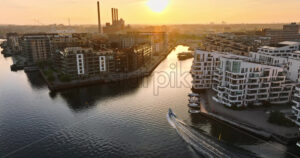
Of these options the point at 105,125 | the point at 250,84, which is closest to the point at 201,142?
the point at 105,125

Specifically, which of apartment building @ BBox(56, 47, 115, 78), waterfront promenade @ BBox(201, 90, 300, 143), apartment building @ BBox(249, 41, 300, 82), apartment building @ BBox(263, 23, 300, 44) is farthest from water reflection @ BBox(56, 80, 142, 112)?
apartment building @ BBox(263, 23, 300, 44)

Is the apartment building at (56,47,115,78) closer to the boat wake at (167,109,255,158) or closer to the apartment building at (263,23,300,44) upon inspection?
the boat wake at (167,109,255,158)

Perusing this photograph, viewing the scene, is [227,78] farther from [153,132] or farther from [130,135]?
[130,135]

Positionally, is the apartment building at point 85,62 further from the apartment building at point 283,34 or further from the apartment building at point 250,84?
the apartment building at point 283,34

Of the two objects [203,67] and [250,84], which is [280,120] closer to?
[250,84]

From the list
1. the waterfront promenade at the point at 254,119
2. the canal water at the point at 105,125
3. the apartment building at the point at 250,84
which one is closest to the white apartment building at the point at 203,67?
the canal water at the point at 105,125

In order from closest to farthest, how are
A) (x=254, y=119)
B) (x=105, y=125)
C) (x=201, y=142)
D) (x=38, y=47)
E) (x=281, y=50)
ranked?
(x=201, y=142)
(x=254, y=119)
(x=105, y=125)
(x=281, y=50)
(x=38, y=47)
